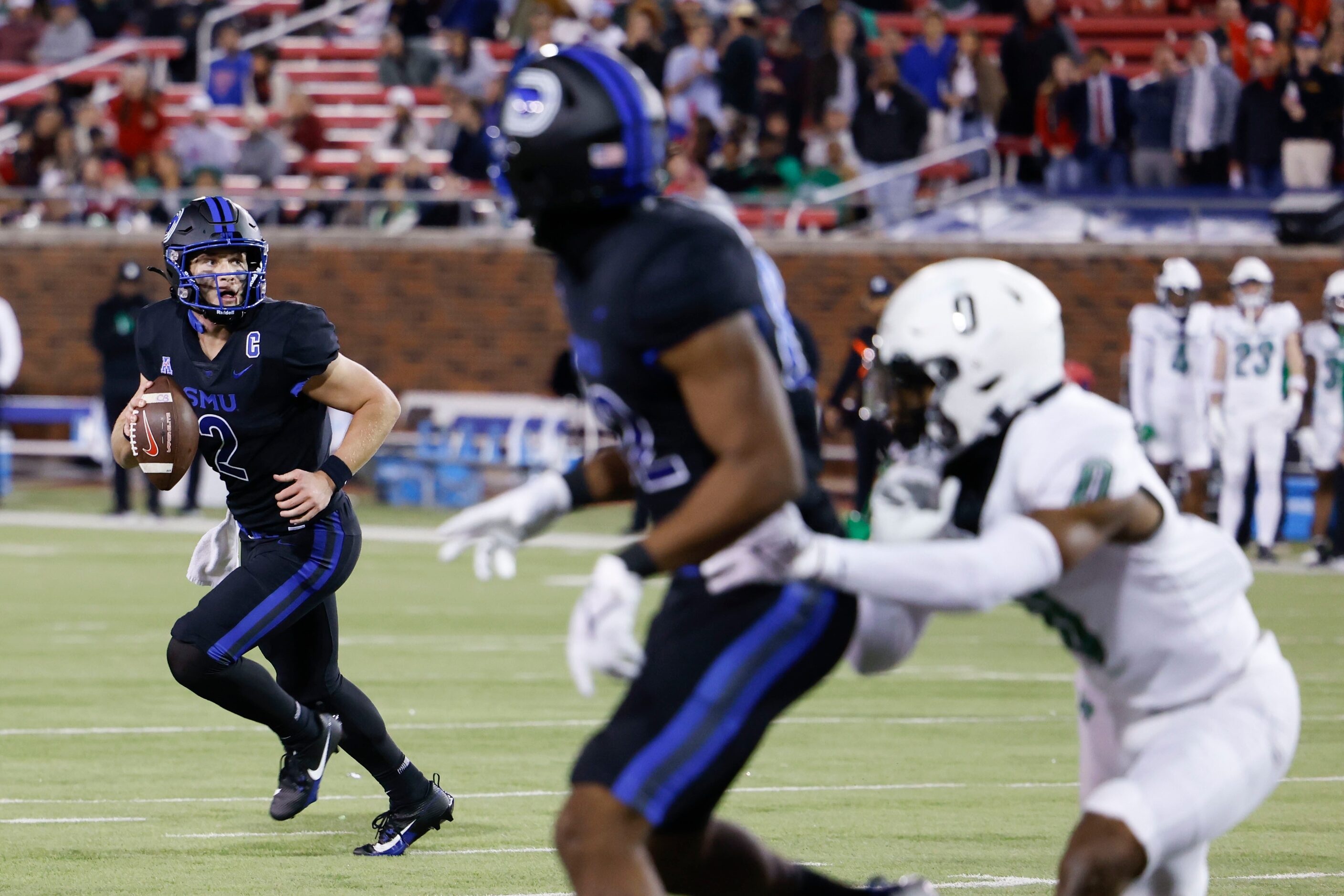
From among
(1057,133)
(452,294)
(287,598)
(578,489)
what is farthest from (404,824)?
(452,294)

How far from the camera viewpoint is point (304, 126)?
22172mm

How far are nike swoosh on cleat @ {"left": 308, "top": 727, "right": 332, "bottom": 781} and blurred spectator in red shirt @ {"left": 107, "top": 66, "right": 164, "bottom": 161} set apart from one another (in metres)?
16.7

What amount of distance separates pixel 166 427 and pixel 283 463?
1.11 ft

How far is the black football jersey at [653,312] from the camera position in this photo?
3.74 meters

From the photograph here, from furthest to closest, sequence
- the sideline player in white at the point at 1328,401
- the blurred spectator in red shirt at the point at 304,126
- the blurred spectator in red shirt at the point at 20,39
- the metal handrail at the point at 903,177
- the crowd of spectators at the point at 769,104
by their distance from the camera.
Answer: the blurred spectator in red shirt at the point at 20,39, the blurred spectator in red shirt at the point at 304,126, the metal handrail at the point at 903,177, the crowd of spectators at the point at 769,104, the sideline player in white at the point at 1328,401

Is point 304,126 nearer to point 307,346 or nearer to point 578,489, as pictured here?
point 307,346

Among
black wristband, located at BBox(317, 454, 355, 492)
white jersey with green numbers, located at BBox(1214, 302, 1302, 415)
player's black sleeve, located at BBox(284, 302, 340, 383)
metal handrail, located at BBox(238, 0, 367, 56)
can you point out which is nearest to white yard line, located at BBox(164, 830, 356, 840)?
black wristband, located at BBox(317, 454, 355, 492)

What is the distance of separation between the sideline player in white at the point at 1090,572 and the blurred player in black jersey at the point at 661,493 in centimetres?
12

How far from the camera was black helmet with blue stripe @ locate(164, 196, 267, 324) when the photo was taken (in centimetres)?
617

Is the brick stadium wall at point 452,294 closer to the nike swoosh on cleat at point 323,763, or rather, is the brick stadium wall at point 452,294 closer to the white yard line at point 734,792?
the white yard line at point 734,792

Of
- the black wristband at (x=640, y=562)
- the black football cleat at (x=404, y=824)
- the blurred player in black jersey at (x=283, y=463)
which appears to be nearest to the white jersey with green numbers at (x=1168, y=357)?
the blurred player in black jersey at (x=283, y=463)

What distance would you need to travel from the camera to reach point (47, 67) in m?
24.7

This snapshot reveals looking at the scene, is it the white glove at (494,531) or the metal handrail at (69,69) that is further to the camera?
the metal handrail at (69,69)

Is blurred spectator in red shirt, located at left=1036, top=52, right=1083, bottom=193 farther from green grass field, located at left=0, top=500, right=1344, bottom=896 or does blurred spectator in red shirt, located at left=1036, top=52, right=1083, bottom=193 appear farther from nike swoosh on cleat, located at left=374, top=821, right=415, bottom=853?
nike swoosh on cleat, located at left=374, top=821, right=415, bottom=853
